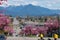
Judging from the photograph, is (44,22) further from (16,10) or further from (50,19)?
(16,10)

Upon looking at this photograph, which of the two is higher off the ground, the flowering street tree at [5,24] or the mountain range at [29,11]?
the mountain range at [29,11]

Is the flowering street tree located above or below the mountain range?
below

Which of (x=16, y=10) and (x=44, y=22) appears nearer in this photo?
(x=16, y=10)

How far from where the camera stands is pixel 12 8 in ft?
27.6

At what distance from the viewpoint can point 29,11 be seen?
328 inches

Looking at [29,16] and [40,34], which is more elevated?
[29,16]

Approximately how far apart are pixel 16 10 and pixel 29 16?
526 millimetres

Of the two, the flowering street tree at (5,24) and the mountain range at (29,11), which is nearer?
the mountain range at (29,11)

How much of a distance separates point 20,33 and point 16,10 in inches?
38.3

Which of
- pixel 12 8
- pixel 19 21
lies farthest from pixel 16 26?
pixel 12 8

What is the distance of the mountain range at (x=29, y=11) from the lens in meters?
8.23

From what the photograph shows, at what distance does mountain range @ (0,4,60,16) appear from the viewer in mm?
8234

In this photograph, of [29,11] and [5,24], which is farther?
[5,24]

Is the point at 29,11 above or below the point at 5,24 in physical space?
above
